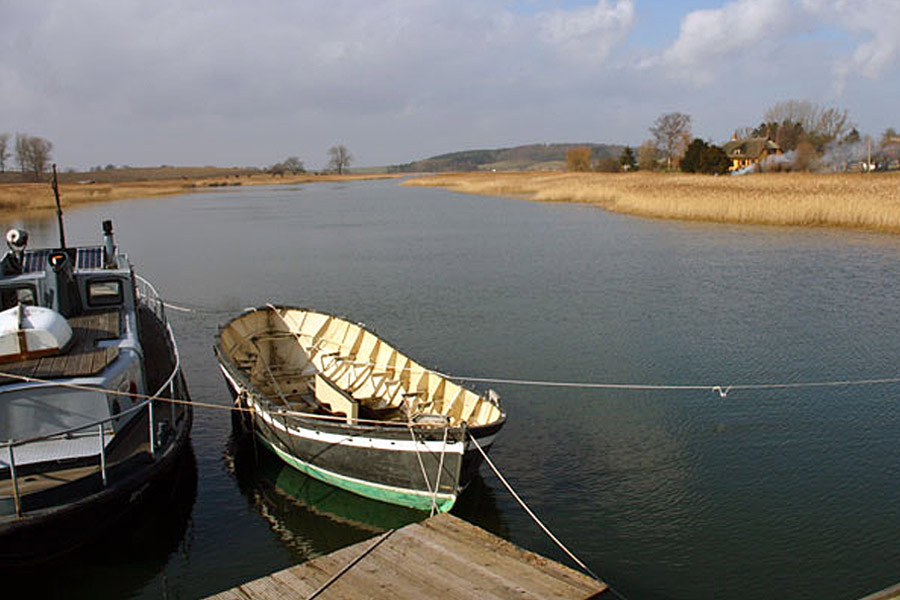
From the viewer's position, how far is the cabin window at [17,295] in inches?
512

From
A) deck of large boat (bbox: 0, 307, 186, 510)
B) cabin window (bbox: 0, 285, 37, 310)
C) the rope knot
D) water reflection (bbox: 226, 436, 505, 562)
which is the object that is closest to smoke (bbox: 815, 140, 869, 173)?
the rope knot

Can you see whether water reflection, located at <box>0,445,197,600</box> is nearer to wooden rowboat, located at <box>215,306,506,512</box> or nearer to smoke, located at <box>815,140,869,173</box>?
wooden rowboat, located at <box>215,306,506,512</box>

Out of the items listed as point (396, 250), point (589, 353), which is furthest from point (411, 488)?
point (396, 250)

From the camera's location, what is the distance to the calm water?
1023 centimetres

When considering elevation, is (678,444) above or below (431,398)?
below

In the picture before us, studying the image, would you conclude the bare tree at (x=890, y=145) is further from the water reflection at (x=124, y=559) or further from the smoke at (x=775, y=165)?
the water reflection at (x=124, y=559)

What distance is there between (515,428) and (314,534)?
479 centimetres

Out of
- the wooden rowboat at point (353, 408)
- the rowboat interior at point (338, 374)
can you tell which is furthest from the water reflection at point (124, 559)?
the rowboat interior at point (338, 374)

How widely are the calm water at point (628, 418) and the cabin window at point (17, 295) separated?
402 cm

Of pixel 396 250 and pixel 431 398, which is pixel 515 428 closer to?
pixel 431 398

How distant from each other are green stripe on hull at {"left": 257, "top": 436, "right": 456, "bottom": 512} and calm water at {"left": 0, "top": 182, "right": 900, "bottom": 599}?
0.26m

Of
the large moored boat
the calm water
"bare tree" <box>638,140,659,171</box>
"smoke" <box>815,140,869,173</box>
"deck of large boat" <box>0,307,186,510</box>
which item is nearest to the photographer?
the large moored boat

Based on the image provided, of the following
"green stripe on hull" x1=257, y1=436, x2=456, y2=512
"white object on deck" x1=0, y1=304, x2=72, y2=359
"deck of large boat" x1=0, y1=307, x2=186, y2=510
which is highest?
"white object on deck" x1=0, y1=304, x2=72, y2=359

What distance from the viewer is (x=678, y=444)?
1357 cm
